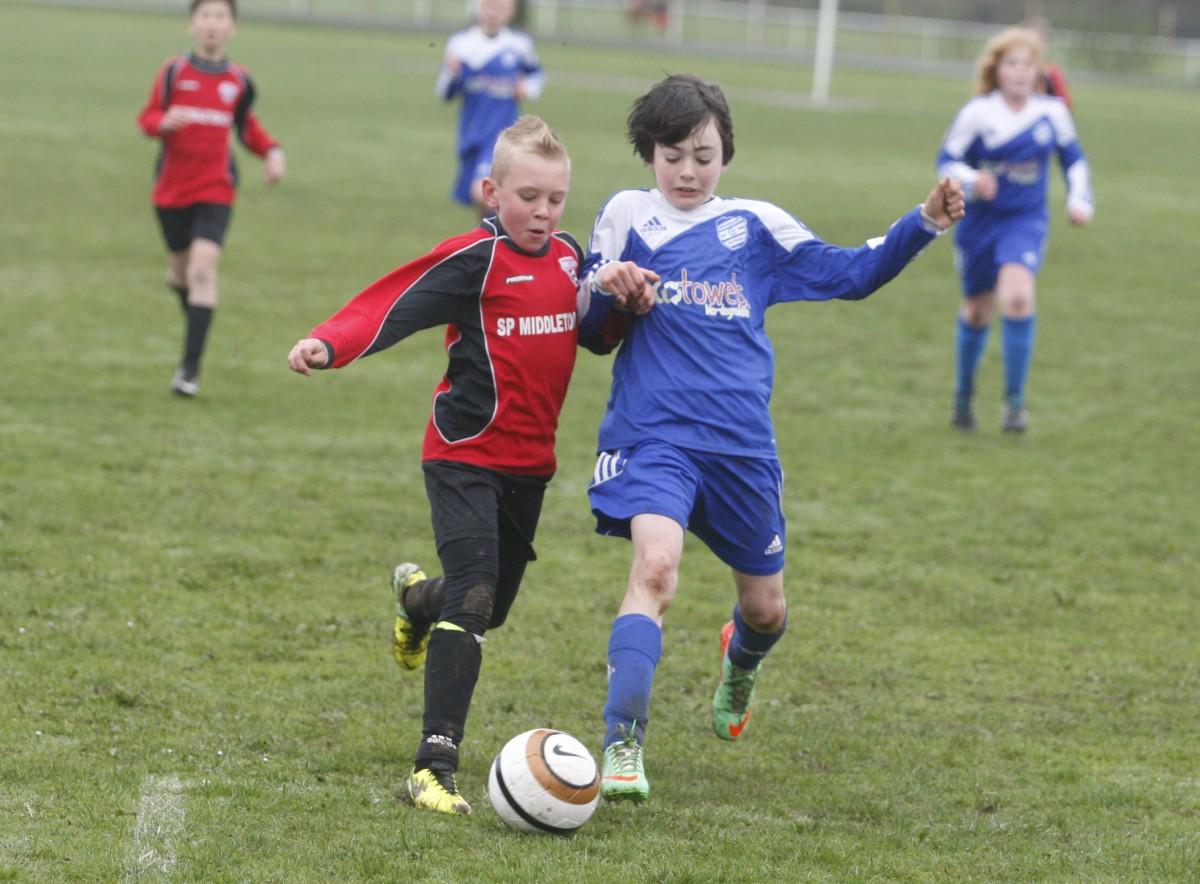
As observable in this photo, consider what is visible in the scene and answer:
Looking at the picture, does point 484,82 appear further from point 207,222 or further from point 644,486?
point 644,486

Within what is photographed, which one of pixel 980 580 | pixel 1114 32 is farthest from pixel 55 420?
pixel 1114 32

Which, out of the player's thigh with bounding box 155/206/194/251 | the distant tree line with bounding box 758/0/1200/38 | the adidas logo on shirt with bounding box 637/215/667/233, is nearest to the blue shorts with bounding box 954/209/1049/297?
the player's thigh with bounding box 155/206/194/251

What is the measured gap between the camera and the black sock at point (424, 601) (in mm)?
5141

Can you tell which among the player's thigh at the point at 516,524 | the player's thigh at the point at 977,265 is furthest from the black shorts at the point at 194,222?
the player's thigh at the point at 516,524

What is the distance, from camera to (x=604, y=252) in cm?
492

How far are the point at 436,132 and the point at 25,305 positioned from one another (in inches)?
531

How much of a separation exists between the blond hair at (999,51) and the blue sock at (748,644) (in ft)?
18.3

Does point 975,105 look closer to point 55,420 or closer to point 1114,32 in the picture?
point 55,420

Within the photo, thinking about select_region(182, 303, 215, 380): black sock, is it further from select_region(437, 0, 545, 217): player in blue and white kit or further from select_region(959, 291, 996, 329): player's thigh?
select_region(437, 0, 545, 217): player in blue and white kit

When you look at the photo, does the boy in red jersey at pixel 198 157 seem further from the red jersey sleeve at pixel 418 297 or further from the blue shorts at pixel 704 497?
the blue shorts at pixel 704 497

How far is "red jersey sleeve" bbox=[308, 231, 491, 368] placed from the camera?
15.0ft

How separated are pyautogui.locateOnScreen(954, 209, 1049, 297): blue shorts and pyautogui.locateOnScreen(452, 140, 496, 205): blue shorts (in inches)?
215

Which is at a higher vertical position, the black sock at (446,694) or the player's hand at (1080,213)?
the player's hand at (1080,213)

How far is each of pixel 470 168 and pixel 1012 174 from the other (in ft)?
19.7
